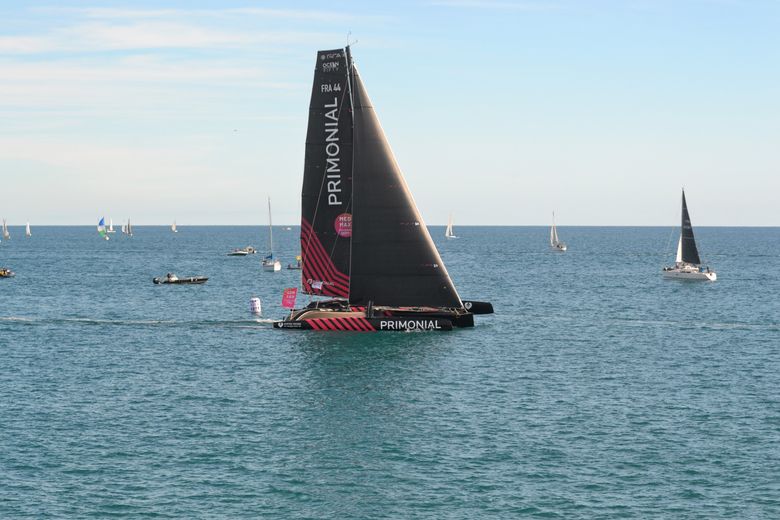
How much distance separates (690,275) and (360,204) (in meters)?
77.8

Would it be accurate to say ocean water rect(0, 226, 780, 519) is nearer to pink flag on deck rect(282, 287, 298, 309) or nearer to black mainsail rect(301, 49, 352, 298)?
pink flag on deck rect(282, 287, 298, 309)

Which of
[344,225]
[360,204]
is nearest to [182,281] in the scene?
[344,225]

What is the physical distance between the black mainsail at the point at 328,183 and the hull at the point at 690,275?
246 ft

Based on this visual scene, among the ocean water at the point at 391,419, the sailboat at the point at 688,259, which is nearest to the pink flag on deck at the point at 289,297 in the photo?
the ocean water at the point at 391,419

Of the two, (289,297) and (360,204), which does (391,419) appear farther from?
(289,297)

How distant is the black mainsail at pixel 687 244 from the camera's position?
12788 cm

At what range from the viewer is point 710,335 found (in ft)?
245

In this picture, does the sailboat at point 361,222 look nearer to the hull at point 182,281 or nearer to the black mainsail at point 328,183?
the black mainsail at point 328,183

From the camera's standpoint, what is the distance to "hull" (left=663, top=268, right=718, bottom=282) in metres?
128

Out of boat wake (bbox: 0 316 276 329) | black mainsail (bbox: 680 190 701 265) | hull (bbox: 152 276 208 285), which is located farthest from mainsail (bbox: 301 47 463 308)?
black mainsail (bbox: 680 190 701 265)

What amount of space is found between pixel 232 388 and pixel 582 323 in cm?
4124

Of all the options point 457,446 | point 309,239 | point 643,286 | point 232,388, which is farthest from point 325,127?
point 643,286

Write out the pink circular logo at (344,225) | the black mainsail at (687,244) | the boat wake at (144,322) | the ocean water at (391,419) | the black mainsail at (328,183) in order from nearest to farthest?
the ocean water at (391,419), the black mainsail at (328,183), the pink circular logo at (344,225), the boat wake at (144,322), the black mainsail at (687,244)

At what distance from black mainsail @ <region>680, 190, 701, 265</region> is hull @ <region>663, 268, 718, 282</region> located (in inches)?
63.6
